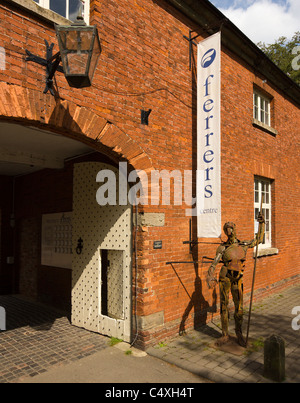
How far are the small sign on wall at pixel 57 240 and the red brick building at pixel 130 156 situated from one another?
0.16ft

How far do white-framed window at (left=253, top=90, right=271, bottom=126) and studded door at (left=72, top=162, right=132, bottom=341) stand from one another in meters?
5.62

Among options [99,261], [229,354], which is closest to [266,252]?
[229,354]

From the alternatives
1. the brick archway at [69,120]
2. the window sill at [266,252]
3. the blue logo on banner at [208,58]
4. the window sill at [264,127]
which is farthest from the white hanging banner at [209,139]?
the window sill at [266,252]

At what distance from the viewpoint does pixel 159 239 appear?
5.37 m

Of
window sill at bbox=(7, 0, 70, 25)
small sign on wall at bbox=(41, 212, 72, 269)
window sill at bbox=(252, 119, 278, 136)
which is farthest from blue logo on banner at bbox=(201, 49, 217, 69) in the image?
small sign on wall at bbox=(41, 212, 72, 269)

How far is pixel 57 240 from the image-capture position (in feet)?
26.1

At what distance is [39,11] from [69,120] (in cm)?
141

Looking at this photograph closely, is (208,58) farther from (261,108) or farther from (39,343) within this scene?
(39,343)

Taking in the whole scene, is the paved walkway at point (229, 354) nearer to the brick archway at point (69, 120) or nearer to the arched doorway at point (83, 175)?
the arched doorway at point (83, 175)

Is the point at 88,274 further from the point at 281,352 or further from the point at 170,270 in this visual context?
the point at 281,352

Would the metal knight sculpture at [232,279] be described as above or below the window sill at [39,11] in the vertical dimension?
below

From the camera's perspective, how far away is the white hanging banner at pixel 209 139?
564cm

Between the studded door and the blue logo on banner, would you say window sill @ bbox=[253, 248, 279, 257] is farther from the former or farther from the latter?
the blue logo on banner
